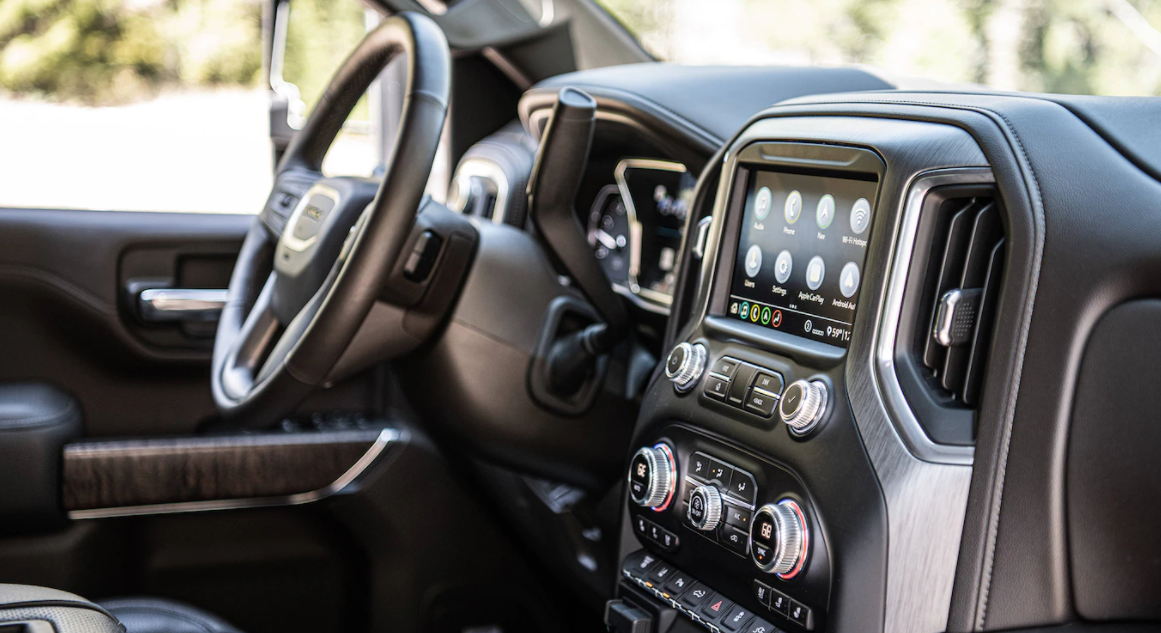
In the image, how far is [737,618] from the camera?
96 centimetres

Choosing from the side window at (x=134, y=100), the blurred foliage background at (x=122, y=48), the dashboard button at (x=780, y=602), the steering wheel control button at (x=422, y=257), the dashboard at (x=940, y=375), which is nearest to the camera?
the dashboard at (x=940, y=375)

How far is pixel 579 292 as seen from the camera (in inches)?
53.7

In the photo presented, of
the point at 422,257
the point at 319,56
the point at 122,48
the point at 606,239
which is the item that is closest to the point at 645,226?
the point at 606,239

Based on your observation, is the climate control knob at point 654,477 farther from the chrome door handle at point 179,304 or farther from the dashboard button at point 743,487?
the chrome door handle at point 179,304

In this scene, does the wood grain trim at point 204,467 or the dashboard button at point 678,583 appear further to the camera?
the wood grain trim at point 204,467

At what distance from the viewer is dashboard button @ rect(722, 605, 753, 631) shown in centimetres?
95

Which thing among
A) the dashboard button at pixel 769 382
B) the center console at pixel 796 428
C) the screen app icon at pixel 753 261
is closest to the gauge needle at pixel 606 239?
the center console at pixel 796 428

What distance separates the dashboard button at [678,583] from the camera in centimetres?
103

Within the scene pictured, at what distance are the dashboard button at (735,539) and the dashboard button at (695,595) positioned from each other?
80 millimetres

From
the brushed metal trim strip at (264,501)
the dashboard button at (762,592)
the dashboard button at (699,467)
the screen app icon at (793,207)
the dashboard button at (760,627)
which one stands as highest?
the screen app icon at (793,207)

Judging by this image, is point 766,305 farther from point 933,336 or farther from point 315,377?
point 315,377

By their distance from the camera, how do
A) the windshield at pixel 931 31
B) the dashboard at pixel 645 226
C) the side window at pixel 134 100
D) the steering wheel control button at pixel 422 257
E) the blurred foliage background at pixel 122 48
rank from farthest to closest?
1. the windshield at pixel 931 31
2. the blurred foliage background at pixel 122 48
3. the side window at pixel 134 100
4. the dashboard at pixel 645 226
5. the steering wheel control button at pixel 422 257

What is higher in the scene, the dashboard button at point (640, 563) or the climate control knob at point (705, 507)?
the climate control knob at point (705, 507)

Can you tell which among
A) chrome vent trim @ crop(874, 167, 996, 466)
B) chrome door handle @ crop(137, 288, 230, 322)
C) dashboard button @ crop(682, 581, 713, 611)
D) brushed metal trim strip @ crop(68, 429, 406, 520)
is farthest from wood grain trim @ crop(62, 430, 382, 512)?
chrome vent trim @ crop(874, 167, 996, 466)
